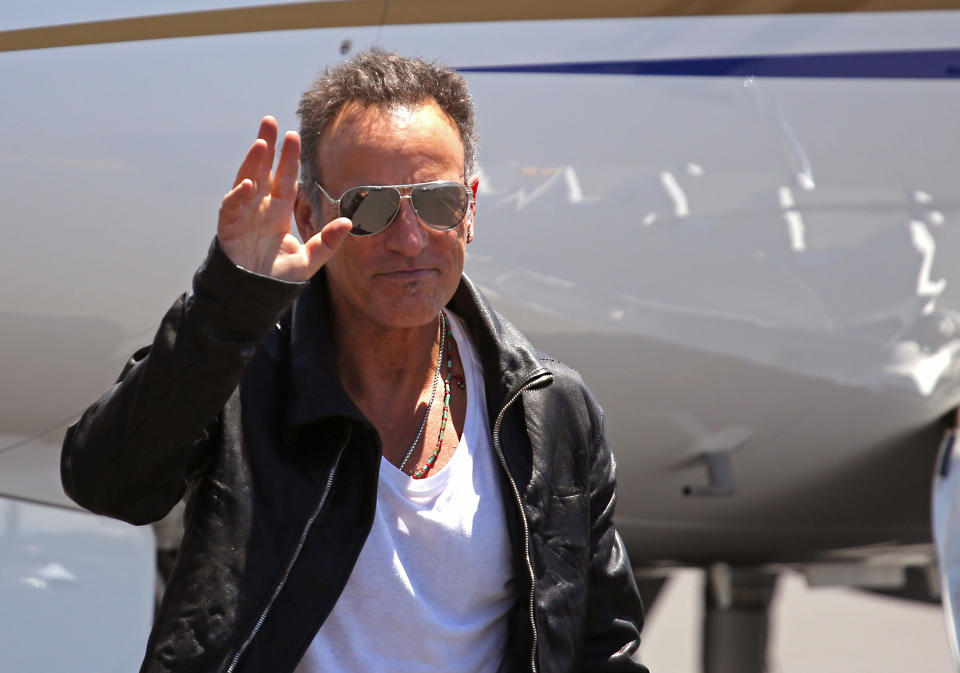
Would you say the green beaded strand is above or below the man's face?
below

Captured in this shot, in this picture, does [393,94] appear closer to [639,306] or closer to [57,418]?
[57,418]

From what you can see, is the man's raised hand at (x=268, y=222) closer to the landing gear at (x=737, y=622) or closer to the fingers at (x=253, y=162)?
the fingers at (x=253, y=162)

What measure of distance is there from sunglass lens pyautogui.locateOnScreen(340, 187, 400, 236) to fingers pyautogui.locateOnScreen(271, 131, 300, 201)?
164 mm

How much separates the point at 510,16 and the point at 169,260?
1039mm

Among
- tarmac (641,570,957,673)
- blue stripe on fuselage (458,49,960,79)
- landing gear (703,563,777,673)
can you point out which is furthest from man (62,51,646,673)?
tarmac (641,570,957,673)

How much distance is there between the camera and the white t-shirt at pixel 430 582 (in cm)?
153

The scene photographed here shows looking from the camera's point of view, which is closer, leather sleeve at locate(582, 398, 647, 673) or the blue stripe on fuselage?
leather sleeve at locate(582, 398, 647, 673)

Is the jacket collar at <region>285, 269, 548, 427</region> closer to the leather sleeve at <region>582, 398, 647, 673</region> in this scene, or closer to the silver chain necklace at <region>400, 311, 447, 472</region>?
the silver chain necklace at <region>400, 311, 447, 472</region>

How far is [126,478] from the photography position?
1433 mm

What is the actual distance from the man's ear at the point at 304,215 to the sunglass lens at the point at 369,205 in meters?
0.12

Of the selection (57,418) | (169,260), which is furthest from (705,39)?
(57,418)

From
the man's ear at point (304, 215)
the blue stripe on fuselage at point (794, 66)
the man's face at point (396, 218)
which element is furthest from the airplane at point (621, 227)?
the man's face at point (396, 218)

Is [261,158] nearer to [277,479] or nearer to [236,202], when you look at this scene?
[236,202]

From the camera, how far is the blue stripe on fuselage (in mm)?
3275
